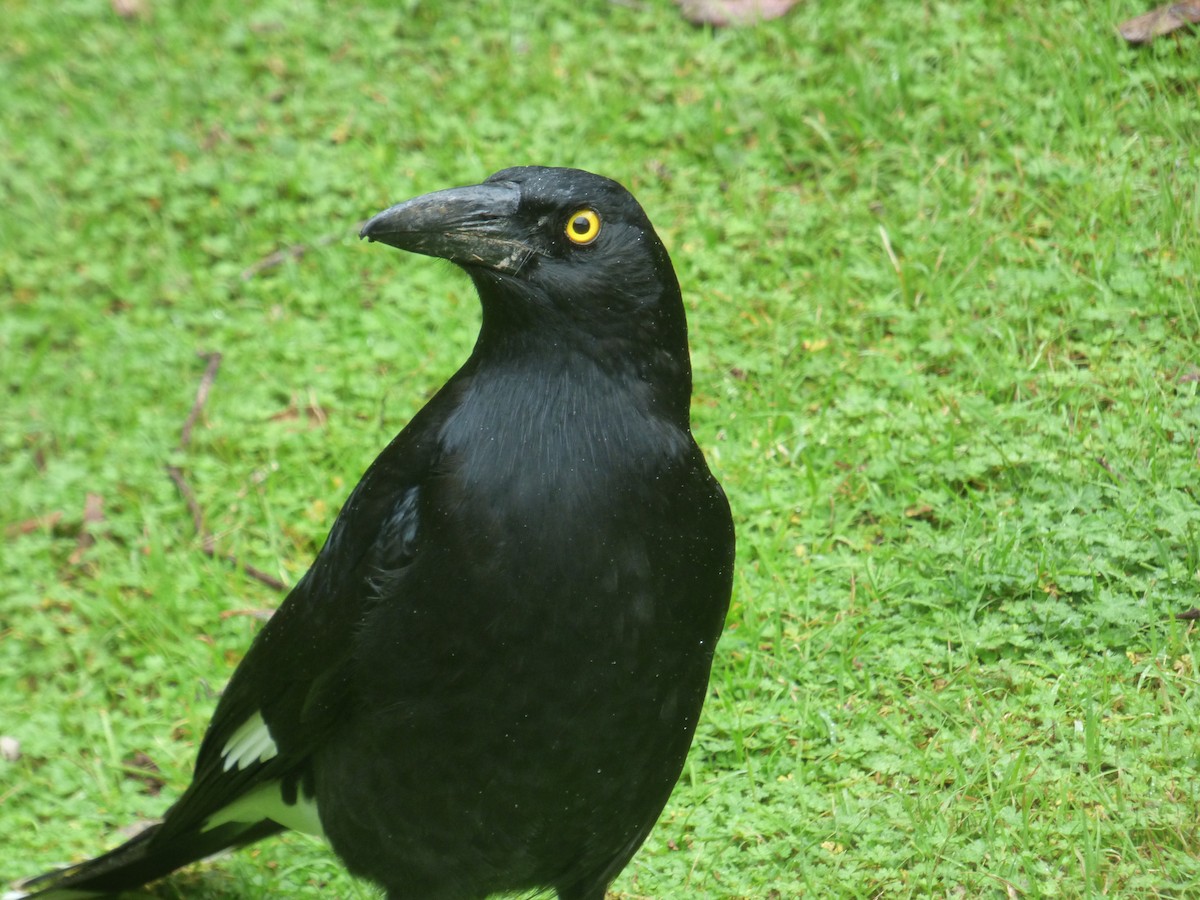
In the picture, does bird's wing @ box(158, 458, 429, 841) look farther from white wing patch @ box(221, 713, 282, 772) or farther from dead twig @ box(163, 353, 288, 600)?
dead twig @ box(163, 353, 288, 600)

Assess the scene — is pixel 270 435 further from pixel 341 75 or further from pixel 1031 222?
pixel 1031 222

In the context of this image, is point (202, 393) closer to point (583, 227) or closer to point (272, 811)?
point (272, 811)

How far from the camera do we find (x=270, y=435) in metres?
4.69

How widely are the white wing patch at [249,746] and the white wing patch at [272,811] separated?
8 centimetres

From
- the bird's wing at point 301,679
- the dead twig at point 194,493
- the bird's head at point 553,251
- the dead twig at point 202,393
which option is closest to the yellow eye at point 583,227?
the bird's head at point 553,251

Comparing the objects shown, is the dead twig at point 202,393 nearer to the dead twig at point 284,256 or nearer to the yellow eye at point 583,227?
the dead twig at point 284,256

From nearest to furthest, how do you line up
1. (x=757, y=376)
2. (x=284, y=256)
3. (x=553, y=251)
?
(x=553, y=251), (x=757, y=376), (x=284, y=256)

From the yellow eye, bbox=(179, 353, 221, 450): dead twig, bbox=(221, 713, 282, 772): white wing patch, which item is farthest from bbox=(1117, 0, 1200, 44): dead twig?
bbox=(221, 713, 282, 772): white wing patch

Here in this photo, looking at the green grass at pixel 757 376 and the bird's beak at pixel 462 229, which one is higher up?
the bird's beak at pixel 462 229

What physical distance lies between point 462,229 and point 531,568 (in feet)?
1.89

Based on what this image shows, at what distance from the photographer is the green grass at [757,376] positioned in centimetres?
324

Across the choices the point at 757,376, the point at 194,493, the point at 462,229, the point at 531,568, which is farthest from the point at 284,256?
the point at 531,568

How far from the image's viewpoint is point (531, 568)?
2.45 meters

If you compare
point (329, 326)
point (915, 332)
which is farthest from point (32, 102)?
point (915, 332)
